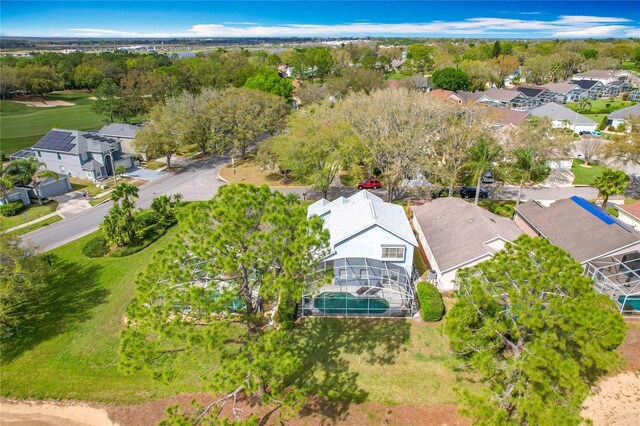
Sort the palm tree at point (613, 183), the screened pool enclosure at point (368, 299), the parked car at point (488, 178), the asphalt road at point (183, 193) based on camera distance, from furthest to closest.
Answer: the parked car at point (488, 178) < the asphalt road at point (183, 193) < the palm tree at point (613, 183) < the screened pool enclosure at point (368, 299)

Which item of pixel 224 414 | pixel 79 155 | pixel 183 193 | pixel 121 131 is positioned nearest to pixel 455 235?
pixel 224 414

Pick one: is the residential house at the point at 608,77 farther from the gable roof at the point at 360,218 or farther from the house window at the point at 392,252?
the house window at the point at 392,252

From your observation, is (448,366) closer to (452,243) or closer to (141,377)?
(452,243)

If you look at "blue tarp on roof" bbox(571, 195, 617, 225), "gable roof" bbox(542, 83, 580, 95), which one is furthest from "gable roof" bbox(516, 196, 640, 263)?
"gable roof" bbox(542, 83, 580, 95)

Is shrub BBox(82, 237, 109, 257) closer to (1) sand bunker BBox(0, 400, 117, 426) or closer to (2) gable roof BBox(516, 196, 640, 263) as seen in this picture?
(1) sand bunker BBox(0, 400, 117, 426)

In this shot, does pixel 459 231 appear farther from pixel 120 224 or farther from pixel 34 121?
pixel 34 121

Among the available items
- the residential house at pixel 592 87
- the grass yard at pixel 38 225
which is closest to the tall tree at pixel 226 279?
the grass yard at pixel 38 225
